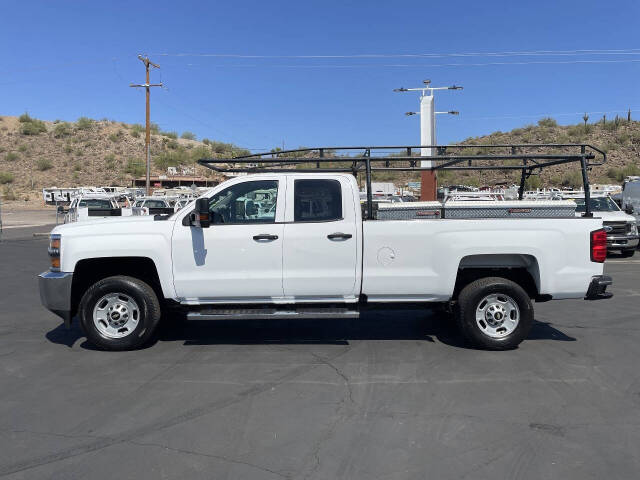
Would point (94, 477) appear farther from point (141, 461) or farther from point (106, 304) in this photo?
point (106, 304)

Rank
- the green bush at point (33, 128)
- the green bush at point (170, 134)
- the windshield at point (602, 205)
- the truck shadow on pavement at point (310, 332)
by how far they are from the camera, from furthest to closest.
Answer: the green bush at point (170, 134)
the green bush at point (33, 128)
the windshield at point (602, 205)
the truck shadow on pavement at point (310, 332)

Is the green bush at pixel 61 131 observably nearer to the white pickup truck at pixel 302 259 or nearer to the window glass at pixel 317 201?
the white pickup truck at pixel 302 259

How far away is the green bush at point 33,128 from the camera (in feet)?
240

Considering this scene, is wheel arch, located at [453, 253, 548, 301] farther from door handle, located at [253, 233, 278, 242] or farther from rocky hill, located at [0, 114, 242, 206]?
rocky hill, located at [0, 114, 242, 206]

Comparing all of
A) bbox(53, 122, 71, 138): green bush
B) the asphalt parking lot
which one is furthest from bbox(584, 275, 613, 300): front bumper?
bbox(53, 122, 71, 138): green bush

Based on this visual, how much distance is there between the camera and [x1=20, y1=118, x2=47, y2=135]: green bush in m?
73.1

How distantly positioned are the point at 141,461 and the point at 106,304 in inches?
121

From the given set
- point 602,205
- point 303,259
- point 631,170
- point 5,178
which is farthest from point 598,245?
point 5,178

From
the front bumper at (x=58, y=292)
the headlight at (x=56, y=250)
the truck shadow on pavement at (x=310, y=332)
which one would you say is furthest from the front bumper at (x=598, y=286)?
the headlight at (x=56, y=250)

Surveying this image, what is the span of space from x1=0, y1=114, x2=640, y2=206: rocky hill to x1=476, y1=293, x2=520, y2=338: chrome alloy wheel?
48273 millimetres

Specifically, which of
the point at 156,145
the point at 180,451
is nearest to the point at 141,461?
the point at 180,451

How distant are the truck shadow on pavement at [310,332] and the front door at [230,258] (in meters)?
0.87

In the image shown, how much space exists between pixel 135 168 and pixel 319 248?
2461 inches

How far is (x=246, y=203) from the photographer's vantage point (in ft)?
21.8
